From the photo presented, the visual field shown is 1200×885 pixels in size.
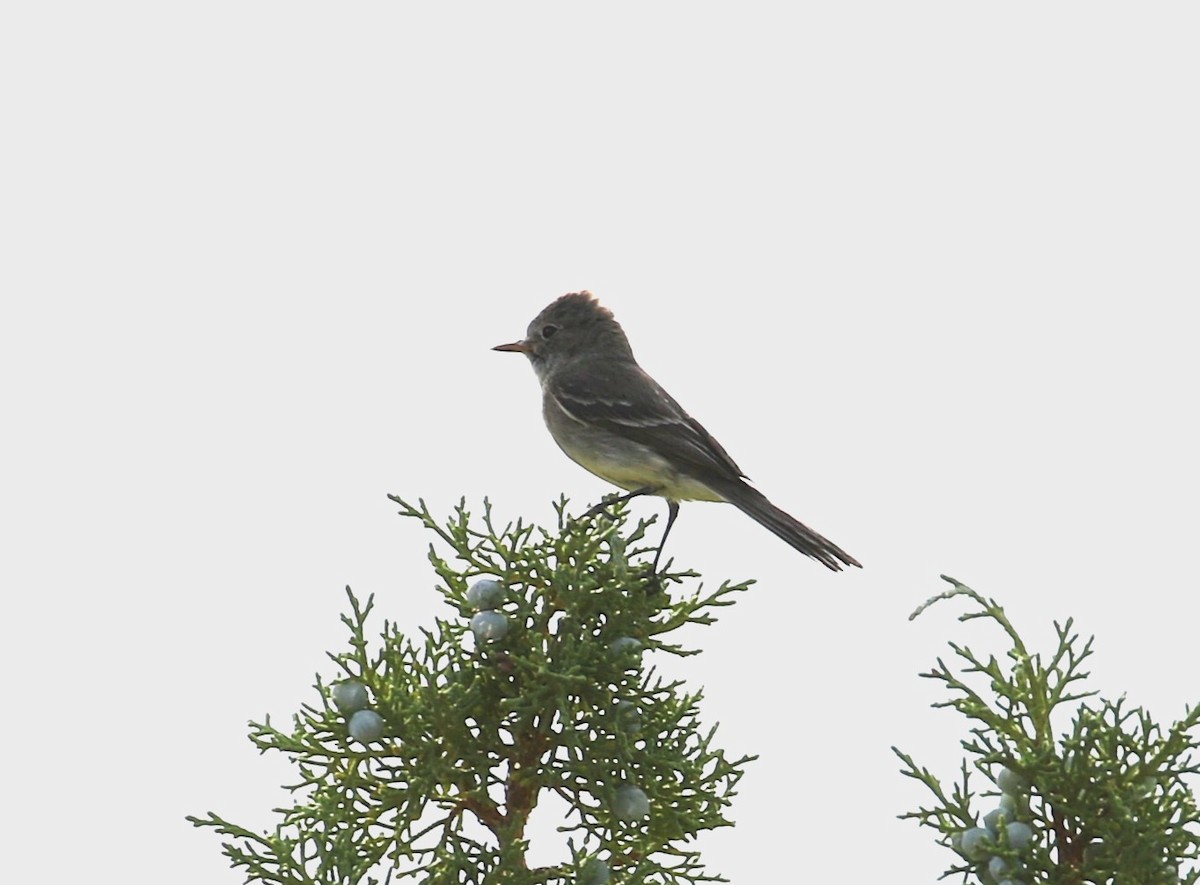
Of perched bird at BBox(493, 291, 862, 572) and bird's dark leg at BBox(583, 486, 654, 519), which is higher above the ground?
perched bird at BBox(493, 291, 862, 572)

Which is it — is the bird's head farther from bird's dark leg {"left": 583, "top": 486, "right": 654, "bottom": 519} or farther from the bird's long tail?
the bird's long tail

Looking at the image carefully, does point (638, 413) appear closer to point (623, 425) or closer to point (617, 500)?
point (623, 425)

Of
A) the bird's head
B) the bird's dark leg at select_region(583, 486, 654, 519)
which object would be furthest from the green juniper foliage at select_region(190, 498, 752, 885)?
the bird's head

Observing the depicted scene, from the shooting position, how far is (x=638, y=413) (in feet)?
32.8

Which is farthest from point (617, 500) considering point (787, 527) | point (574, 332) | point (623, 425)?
point (574, 332)

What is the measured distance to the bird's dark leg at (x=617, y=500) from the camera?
7.47 m

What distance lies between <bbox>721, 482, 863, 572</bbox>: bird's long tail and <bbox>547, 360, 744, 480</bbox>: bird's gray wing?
4.9 inches

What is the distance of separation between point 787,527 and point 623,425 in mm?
1498

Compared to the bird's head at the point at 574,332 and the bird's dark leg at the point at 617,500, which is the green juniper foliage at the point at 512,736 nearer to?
the bird's dark leg at the point at 617,500

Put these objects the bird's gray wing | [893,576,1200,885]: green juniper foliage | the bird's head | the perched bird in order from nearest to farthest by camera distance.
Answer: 1. [893,576,1200,885]: green juniper foliage
2. the perched bird
3. the bird's gray wing
4. the bird's head

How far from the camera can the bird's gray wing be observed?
958 cm

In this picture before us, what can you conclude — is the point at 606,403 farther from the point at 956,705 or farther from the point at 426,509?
the point at 956,705

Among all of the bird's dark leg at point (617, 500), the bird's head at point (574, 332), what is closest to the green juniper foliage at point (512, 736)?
the bird's dark leg at point (617, 500)

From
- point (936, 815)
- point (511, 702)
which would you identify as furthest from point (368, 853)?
point (936, 815)
